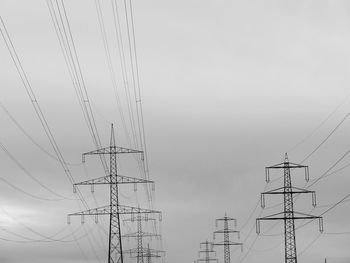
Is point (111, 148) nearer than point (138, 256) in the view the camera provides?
Yes

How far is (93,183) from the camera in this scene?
9062 cm

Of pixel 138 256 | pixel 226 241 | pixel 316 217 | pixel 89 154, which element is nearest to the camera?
pixel 316 217

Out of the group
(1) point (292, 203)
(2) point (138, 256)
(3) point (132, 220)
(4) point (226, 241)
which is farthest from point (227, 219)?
(1) point (292, 203)

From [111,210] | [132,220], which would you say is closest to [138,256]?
[132,220]

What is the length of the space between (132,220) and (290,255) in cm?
4727

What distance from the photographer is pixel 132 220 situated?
5221 inches

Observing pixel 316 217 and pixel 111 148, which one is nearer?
pixel 316 217

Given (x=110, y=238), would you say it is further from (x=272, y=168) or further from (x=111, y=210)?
(x=272, y=168)

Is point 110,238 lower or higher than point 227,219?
lower

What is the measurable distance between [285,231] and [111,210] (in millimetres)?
16213

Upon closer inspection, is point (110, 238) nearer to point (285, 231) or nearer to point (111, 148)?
point (111, 148)

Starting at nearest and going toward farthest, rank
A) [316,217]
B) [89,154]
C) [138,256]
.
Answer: [316,217]
[89,154]
[138,256]

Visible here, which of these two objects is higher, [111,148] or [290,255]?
[111,148]

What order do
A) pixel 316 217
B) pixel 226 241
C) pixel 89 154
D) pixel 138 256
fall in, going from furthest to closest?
pixel 138 256, pixel 226 241, pixel 89 154, pixel 316 217
